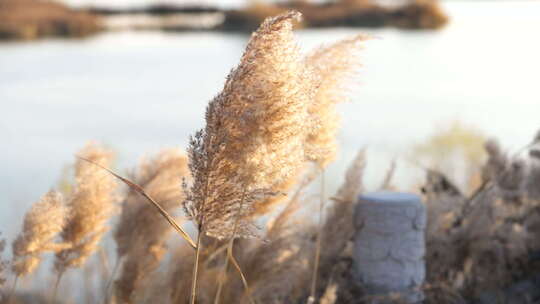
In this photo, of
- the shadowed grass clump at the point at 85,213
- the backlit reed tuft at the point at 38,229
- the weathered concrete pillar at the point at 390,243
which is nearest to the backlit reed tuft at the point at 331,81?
the shadowed grass clump at the point at 85,213

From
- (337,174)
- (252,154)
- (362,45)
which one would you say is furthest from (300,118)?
(337,174)

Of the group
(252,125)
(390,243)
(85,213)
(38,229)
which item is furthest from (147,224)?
(390,243)

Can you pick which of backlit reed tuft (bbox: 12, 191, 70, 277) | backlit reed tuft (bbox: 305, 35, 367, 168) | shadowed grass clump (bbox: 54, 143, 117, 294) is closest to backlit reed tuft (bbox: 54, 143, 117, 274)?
shadowed grass clump (bbox: 54, 143, 117, 294)

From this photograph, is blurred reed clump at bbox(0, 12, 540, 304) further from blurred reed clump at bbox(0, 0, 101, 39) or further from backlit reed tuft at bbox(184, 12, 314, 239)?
blurred reed clump at bbox(0, 0, 101, 39)

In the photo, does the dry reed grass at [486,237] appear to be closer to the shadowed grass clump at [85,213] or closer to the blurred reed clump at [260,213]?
the blurred reed clump at [260,213]

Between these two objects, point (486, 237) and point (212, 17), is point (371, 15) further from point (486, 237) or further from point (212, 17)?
point (486, 237)

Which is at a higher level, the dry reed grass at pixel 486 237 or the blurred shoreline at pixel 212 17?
the blurred shoreline at pixel 212 17
